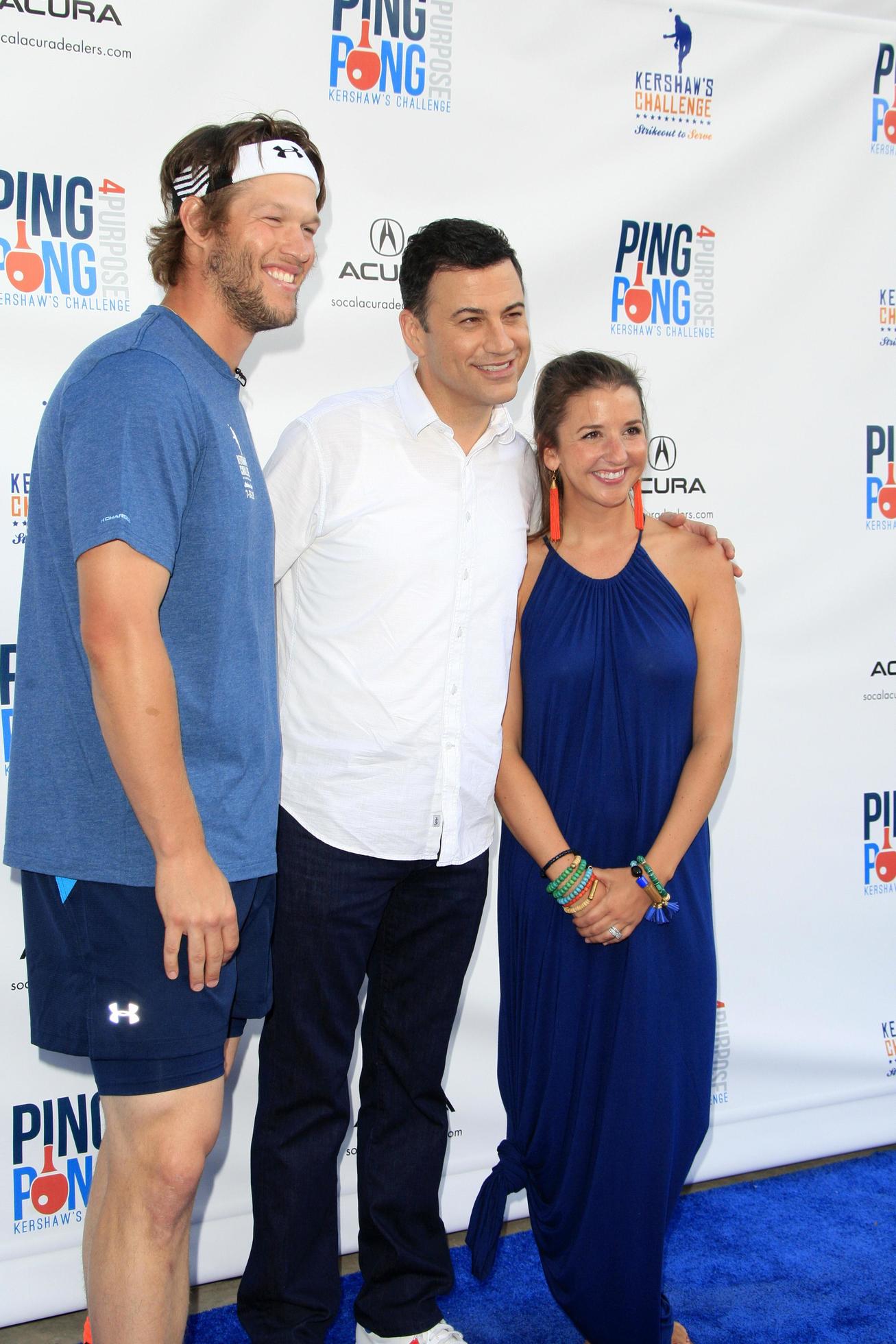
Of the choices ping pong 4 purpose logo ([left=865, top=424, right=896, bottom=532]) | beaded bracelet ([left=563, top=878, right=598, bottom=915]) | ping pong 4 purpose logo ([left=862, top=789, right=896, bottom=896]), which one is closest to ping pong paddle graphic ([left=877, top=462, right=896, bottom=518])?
ping pong 4 purpose logo ([left=865, top=424, right=896, bottom=532])

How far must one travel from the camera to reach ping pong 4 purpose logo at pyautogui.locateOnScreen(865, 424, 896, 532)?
2752mm

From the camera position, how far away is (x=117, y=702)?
1267 mm

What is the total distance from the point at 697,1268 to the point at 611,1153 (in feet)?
1.92

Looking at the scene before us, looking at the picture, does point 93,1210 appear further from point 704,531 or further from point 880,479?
point 880,479

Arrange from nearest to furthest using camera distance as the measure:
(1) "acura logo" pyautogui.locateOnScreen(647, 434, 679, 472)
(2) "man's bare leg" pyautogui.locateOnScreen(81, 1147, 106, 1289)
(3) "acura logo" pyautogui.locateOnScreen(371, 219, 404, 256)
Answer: (2) "man's bare leg" pyautogui.locateOnScreen(81, 1147, 106, 1289), (3) "acura logo" pyautogui.locateOnScreen(371, 219, 404, 256), (1) "acura logo" pyautogui.locateOnScreen(647, 434, 679, 472)

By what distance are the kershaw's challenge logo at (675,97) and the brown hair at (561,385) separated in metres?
0.88

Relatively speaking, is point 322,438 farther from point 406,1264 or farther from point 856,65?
point 856,65

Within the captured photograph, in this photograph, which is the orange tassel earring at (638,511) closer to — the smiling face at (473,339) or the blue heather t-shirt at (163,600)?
the smiling face at (473,339)

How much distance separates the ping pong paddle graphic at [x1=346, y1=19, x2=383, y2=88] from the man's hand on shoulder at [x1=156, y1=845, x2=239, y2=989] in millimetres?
1631

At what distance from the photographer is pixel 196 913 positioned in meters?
1.32

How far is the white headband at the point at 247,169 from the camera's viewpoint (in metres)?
1.52

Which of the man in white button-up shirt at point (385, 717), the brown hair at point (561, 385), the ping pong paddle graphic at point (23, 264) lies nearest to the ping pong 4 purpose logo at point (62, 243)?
the ping pong paddle graphic at point (23, 264)

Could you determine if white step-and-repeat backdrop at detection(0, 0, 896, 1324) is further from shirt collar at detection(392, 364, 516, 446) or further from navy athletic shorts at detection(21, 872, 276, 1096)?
navy athletic shorts at detection(21, 872, 276, 1096)

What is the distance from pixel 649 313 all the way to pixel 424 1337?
2.04m
